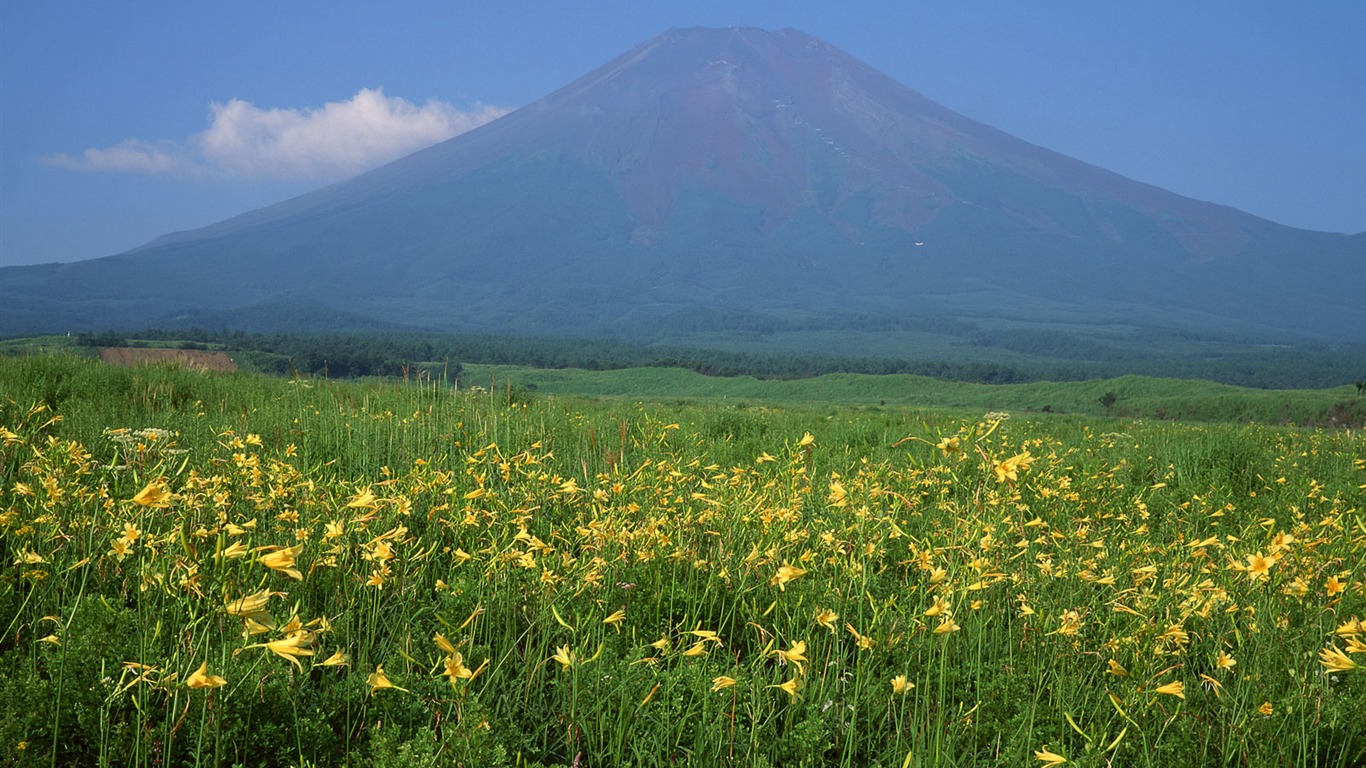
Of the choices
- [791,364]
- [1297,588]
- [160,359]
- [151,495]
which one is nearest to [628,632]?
[151,495]

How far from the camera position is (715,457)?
6887 millimetres

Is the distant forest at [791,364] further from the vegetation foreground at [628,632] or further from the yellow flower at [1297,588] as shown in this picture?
the yellow flower at [1297,588]

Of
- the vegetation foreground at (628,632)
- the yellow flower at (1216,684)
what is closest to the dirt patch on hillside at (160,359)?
the vegetation foreground at (628,632)

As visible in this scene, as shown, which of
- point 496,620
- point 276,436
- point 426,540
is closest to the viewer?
point 496,620

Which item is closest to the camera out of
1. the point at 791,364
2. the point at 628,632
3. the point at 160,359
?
the point at 628,632

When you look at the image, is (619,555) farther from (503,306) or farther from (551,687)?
(503,306)

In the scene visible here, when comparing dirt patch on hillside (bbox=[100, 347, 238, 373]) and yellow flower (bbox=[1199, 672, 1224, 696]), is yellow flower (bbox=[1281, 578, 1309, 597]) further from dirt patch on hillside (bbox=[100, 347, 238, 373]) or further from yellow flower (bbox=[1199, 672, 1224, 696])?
dirt patch on hillside (bbox=[100, 347, 238, 373])

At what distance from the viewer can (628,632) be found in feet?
8.82

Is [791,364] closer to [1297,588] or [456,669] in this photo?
[1297,588]

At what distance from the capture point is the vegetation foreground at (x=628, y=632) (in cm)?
197

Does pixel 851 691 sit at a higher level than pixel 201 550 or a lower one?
lower

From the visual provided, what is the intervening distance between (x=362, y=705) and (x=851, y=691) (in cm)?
131

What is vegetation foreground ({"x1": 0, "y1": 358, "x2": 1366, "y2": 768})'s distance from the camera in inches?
77.6

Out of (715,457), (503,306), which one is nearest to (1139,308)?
(503,306)
